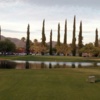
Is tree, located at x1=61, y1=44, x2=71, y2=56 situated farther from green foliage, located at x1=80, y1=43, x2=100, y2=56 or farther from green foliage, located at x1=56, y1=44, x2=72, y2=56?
green foliage, located at x1=80, y1=43, x2=100, y2=56

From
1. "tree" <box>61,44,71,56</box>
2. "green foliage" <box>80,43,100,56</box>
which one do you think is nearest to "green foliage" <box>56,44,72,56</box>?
"tree" <box>61,44,71,56</box>

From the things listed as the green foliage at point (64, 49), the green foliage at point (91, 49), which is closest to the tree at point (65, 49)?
the green foliage at point (64, 49)

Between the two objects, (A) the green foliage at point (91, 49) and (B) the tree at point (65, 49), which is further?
(B) the tree at point (65, 49)

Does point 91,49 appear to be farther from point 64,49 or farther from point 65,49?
point 64,49

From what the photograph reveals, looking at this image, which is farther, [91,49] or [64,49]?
[64,49]

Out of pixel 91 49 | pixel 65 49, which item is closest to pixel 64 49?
pixel 65 49

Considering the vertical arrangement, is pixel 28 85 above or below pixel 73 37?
below

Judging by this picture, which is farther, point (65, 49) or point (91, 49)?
point (65, 49)

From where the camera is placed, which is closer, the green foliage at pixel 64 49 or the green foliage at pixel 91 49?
the green foliage at pixel 91 49

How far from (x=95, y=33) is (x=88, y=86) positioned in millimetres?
92075

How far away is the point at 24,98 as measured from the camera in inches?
573

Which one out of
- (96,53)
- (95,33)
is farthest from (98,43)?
(96,53)

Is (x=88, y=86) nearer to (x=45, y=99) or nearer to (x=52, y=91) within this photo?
(x=52, y=91)

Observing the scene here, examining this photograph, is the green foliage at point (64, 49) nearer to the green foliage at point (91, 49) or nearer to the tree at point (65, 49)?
the tree at point (65, 49)
